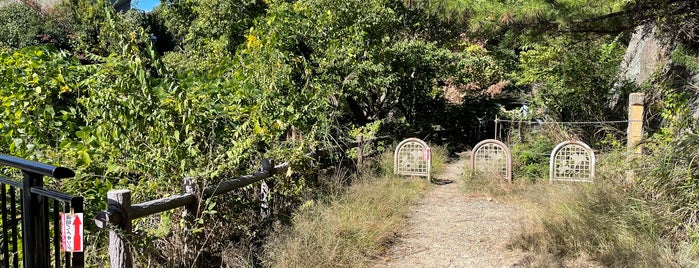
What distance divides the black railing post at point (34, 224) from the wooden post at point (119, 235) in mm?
955

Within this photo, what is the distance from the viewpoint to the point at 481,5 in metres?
4.99

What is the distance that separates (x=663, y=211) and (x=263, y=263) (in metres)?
3.94

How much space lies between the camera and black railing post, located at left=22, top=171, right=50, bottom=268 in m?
2.05

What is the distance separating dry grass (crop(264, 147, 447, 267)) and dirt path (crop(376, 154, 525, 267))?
0.20 m

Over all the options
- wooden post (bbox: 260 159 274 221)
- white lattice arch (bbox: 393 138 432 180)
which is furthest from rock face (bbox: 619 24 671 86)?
wooden post (bbox: 260 159 274 221)

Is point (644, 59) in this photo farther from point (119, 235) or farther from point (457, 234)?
point (119, 235)

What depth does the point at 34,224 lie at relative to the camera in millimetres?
2082

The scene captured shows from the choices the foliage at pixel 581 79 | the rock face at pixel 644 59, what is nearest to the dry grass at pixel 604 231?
the rock face at pixel 644 59

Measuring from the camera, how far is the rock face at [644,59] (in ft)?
33.2

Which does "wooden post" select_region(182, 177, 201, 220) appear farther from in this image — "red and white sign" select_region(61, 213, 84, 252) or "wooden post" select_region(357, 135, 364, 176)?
"wooden post" select_region(357, 135, 364, 176)

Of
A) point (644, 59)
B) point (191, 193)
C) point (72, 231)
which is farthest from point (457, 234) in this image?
point (644, 59)

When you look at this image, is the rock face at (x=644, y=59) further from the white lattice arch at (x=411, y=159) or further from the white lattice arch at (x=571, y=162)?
the white lattice arch at (x=411, y=159)

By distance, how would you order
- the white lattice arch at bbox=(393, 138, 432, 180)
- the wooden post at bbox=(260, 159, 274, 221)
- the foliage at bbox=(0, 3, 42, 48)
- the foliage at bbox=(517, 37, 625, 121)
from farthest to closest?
1. the foliage at bbox=(0, 3, 42, 48)
2. the foliage at bbox=(517, 37, 625, 121)
3. the white lattice arch at bbox=(393, 138, 432, 180)
4. the wooden post at bbox=(260, 159, 274, 221)

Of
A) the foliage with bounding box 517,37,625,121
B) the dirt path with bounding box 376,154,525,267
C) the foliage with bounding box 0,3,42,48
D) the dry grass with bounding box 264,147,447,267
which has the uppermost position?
the foliage with bounding box 0,3,42,48
